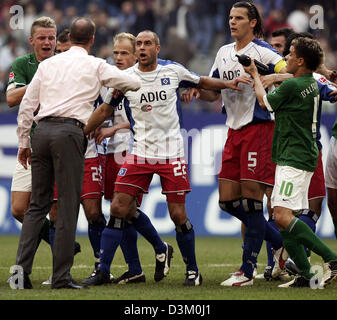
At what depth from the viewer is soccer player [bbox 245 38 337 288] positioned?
24.3ft

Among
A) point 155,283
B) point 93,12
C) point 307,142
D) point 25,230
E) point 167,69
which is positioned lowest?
point 155,283

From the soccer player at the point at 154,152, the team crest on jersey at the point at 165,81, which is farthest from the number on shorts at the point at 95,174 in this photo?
the team crest on jersey at the point at 165,81

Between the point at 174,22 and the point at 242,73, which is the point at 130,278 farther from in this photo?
the point at 174,22

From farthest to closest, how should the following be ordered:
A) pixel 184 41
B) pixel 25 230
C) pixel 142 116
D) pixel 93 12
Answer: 1. pixel 93 12
2. pixel 184 41
3. pixel 142 116
4. pixel 25 230

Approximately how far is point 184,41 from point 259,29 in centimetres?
836

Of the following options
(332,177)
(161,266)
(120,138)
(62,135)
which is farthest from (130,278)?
(332,177)

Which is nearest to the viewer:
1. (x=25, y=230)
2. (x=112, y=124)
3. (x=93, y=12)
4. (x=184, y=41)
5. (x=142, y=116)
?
(x=25, y=230)

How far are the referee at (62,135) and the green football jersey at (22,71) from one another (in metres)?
1.02

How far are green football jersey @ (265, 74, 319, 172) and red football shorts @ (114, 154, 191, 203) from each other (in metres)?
1.00

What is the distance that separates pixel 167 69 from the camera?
821 cm

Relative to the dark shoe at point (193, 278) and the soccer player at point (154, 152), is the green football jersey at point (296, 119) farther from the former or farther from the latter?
the dark shoe at point (193, 278)

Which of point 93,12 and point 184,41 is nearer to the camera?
point 184,41

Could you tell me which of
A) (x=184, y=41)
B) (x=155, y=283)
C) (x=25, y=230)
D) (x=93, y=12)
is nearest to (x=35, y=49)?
(x=25, y=230)

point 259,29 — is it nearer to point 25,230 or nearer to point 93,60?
point 93,60
